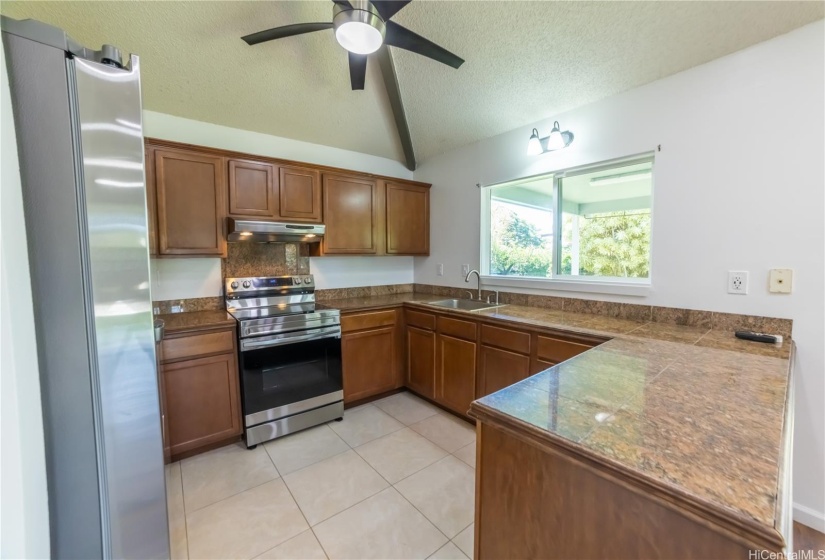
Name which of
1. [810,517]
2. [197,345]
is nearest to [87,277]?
[197,345]

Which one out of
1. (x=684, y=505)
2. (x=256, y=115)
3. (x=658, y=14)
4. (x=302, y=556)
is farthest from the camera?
(x=256, y=115)

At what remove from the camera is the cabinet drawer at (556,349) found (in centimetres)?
183

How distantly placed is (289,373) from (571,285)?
7.34 ft

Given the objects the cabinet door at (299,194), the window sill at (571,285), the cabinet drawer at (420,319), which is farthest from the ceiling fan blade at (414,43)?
the cabinet drawer at (420,319)

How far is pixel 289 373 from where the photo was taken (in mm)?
2406

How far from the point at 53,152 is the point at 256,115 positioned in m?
2.09

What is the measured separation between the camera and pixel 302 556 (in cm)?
143

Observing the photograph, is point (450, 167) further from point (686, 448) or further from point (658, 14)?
point (686, 448)

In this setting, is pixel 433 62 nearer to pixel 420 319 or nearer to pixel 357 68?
pixel 357 68

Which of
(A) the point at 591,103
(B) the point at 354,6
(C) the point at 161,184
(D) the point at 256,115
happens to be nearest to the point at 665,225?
(A) the point at 591,103

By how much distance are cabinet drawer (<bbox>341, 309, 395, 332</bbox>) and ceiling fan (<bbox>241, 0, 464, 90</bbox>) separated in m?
1.88

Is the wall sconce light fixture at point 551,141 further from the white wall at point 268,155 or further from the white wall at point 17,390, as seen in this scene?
the white wall at point 17,390

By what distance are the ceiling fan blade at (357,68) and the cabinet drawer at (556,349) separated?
2020mm

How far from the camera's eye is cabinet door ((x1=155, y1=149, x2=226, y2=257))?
2.19 metres
